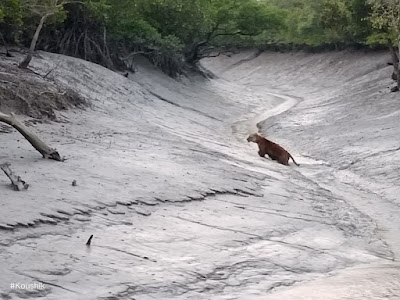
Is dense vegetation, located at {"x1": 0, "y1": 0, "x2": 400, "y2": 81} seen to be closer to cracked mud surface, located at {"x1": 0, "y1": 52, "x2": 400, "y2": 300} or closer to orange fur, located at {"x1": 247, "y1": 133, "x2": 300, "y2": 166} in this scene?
cracked mud surface, located at {"x1": 0, "y1": 52, "x2": 400, "y2": 300}

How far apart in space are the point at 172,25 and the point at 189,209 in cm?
2671

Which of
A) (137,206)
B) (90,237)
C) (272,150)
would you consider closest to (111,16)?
(272,150)

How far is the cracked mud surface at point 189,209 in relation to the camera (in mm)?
8750

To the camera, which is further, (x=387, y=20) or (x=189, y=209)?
(x=387, y=20)

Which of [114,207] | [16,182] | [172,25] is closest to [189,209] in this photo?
[114,207]

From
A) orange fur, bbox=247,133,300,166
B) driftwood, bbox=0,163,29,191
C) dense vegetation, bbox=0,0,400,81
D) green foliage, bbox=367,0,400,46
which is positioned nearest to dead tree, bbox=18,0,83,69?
dense vegetation, bbox=0,0,400,81

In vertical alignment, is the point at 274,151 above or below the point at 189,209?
below

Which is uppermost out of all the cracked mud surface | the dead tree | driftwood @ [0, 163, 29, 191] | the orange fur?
the dead tree

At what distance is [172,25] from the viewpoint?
38.0 meters

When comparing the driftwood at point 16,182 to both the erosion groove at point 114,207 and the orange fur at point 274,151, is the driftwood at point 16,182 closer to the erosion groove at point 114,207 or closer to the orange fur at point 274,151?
the erosion groove at point 114,207

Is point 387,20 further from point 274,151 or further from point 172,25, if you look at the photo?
point 172,25

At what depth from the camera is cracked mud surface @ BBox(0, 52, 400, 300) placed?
875cm

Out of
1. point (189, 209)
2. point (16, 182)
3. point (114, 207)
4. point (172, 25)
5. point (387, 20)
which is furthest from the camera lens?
point (172, 25)

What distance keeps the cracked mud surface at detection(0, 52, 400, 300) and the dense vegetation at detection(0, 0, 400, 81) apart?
231 centimetres
